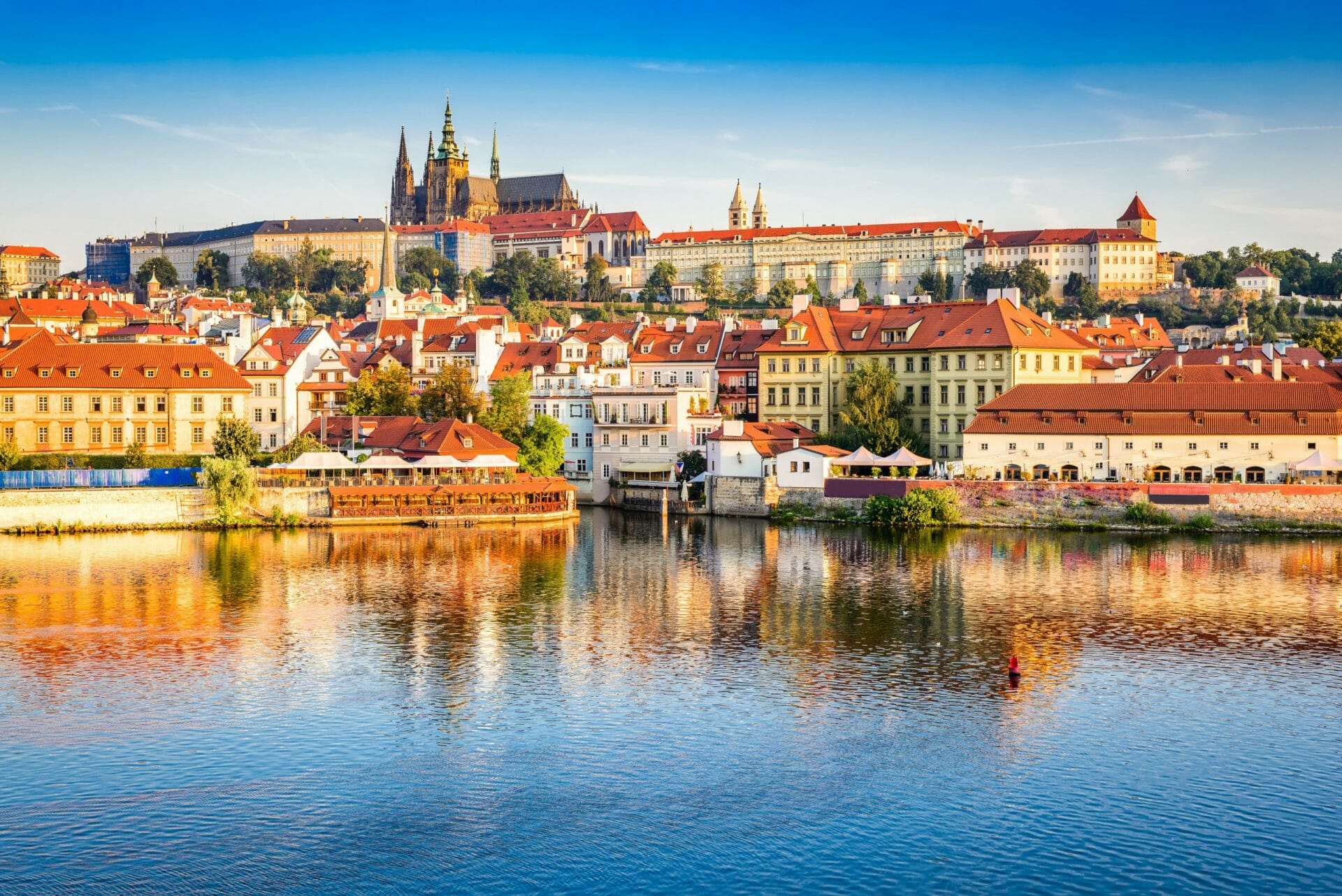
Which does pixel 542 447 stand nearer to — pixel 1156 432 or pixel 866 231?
pixel 1156 432

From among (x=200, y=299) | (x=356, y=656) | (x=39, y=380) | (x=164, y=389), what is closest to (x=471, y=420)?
(x=164, y=389)

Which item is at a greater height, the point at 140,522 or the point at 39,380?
the point at 39,380

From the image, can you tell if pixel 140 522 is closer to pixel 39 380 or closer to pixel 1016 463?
pixel 39 380

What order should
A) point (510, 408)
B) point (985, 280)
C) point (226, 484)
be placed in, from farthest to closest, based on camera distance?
point (985, 280)
point (510, 408)
point (226, 484)

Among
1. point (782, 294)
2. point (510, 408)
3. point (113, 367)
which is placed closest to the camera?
point (113, 367)

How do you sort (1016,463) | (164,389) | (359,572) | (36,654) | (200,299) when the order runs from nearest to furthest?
1. (36,654)
2. (359,572)
3. (1016,463)
4. (164,389)
5. (200,299)

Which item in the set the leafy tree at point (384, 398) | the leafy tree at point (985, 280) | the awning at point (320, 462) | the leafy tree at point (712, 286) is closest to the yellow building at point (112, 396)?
the leafy tree at point (384, 398)

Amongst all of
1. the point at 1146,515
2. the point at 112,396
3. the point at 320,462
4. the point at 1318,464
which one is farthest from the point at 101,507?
the point at 1318,464
